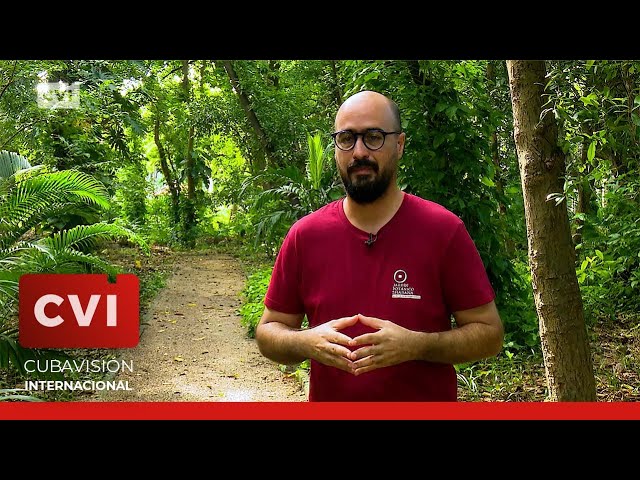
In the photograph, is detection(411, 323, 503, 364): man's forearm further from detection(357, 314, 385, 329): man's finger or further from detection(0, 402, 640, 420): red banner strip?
detection(0, 402, 640, 420): red banner strip

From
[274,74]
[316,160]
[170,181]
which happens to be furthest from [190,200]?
[316,160]

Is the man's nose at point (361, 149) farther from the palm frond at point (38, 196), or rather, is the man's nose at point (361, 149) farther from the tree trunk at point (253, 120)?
the tree trunk at point (253, 120)

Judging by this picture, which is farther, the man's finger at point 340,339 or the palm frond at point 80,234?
the palm frond at point 80,234

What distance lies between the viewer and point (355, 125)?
1.82 meters

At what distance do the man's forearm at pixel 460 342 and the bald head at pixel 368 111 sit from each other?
58 centimetres

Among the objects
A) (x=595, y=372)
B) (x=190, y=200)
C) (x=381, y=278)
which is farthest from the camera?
(x=190, y=200)

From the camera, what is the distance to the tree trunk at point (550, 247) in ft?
9.91

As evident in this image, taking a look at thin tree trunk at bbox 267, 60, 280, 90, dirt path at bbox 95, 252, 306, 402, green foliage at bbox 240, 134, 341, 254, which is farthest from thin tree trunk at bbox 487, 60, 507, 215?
dirt path at bbox 95, 252, 306, 402

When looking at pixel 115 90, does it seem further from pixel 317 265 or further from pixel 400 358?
pixel 400 358

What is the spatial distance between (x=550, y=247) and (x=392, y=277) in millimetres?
1480

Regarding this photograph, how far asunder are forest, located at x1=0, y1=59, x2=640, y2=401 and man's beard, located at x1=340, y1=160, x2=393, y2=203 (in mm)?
1251

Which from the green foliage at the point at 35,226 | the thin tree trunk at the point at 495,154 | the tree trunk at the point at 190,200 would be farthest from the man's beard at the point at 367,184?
the tree trunk at the point at 190,200

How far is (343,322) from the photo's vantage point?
175 centimetres

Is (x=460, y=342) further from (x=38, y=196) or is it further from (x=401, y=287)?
(x=38, y=196)
